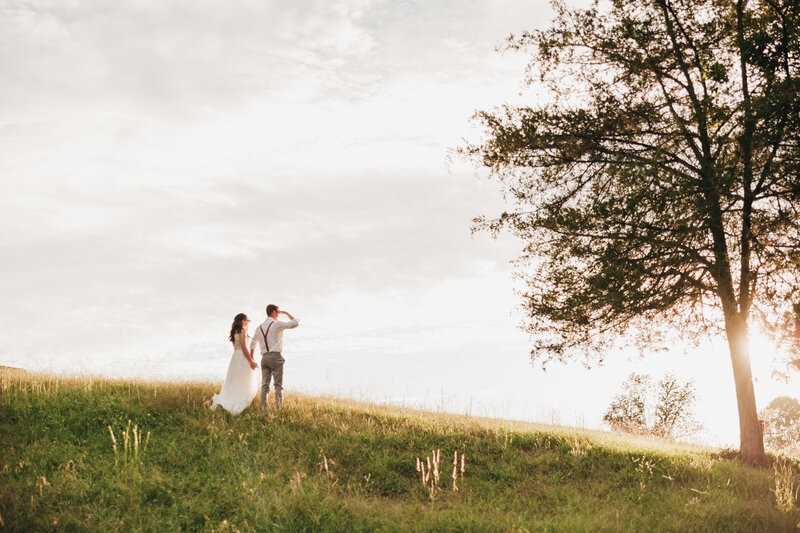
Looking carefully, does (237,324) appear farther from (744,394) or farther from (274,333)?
(744,394)

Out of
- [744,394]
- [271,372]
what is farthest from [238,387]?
[744,394]

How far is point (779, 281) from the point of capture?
1440 centimetres

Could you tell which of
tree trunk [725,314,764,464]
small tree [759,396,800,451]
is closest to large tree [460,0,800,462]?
tree trunk [725,314,764,464]

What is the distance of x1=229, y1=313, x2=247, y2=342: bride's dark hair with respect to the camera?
14.8 meters

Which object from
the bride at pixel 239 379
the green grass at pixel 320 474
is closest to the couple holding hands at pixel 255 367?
the bride at pixel 239 379

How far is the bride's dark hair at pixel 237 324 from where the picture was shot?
1481 cm

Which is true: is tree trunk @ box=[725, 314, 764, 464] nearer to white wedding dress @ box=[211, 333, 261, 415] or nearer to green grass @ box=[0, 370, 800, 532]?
green grass @ box=[0, 370, 800, 532]

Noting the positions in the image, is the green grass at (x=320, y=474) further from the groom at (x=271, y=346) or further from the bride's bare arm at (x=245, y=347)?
the bride's bare arm at (x=245, y=347)

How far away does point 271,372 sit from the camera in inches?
568

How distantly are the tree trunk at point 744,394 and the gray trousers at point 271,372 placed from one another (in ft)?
38.6

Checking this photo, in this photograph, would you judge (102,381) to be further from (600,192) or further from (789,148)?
(789,148)

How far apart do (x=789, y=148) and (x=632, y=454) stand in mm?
8538

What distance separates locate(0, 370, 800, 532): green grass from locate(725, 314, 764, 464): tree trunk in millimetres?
850

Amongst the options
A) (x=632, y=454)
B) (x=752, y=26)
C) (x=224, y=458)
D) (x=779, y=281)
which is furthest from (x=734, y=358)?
(x=224, y=458)
